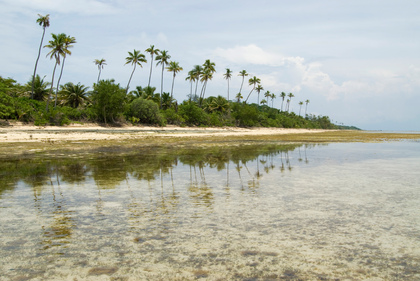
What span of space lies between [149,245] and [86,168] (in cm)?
839

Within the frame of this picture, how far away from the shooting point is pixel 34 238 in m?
4.52

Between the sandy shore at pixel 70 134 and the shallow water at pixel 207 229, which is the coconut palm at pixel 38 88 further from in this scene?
the shallow water at pixel 207 229

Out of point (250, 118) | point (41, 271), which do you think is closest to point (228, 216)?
point (41, 271)

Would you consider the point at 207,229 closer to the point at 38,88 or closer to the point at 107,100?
the point at 107,100

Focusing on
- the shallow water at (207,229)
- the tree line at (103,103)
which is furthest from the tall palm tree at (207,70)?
the shallow water at (207,229)

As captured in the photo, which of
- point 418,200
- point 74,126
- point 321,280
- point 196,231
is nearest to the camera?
point 321,280

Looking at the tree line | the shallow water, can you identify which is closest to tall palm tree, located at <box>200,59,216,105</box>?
the tree line

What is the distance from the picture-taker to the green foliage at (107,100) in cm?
5159

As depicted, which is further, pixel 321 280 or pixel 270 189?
pixel 270 189

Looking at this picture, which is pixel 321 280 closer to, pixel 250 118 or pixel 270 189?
pixel 270 189

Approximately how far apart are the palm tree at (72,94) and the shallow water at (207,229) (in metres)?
53.8

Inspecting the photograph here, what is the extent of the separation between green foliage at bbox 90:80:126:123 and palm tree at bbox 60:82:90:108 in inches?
263

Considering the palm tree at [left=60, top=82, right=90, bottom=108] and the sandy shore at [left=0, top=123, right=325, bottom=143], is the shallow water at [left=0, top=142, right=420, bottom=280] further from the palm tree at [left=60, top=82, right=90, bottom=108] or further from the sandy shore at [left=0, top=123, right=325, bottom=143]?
the palm tree at [left=60, top=82, right=90, bottom=108]

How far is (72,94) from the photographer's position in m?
58.3
